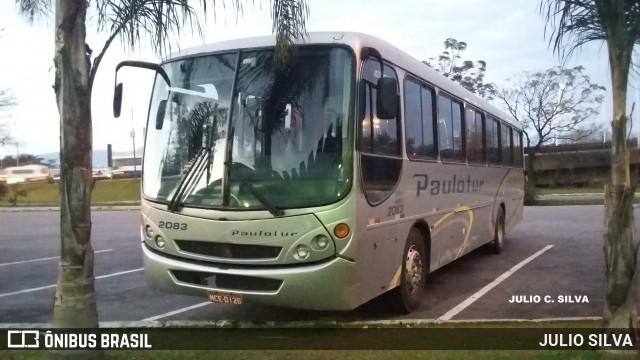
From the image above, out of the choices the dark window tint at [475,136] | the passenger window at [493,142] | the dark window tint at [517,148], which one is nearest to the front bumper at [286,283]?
the dark window tint at [475,136]

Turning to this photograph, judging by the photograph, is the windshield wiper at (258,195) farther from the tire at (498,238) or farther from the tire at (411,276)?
the tire at (498,238)

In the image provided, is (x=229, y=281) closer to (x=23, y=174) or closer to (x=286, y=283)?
(x=286, y=283)

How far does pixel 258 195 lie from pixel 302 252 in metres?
0.68

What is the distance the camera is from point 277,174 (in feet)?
20.0

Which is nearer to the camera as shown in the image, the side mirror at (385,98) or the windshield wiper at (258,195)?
the windshield wiper at (258,195)

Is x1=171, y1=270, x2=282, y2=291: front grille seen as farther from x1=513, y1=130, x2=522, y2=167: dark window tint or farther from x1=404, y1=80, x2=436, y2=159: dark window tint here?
x1=513, y1=130, x2=522, y2=167: dark window tint

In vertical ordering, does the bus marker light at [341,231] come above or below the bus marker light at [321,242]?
above

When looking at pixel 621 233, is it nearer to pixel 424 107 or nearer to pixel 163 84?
pixel 424 107

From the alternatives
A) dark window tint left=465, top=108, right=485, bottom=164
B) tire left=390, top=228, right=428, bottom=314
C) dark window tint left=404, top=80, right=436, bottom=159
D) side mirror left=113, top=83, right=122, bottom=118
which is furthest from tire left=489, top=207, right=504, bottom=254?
side mirror left=113, top=83, right=122, bottom=118

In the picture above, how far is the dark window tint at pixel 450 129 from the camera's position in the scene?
29.0ft

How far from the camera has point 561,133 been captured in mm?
23672

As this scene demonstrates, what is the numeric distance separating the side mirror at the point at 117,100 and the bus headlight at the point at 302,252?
235cm

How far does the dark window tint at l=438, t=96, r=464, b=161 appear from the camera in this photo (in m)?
8.84

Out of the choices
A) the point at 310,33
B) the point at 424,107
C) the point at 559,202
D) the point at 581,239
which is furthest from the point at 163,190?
the point at 559,202
